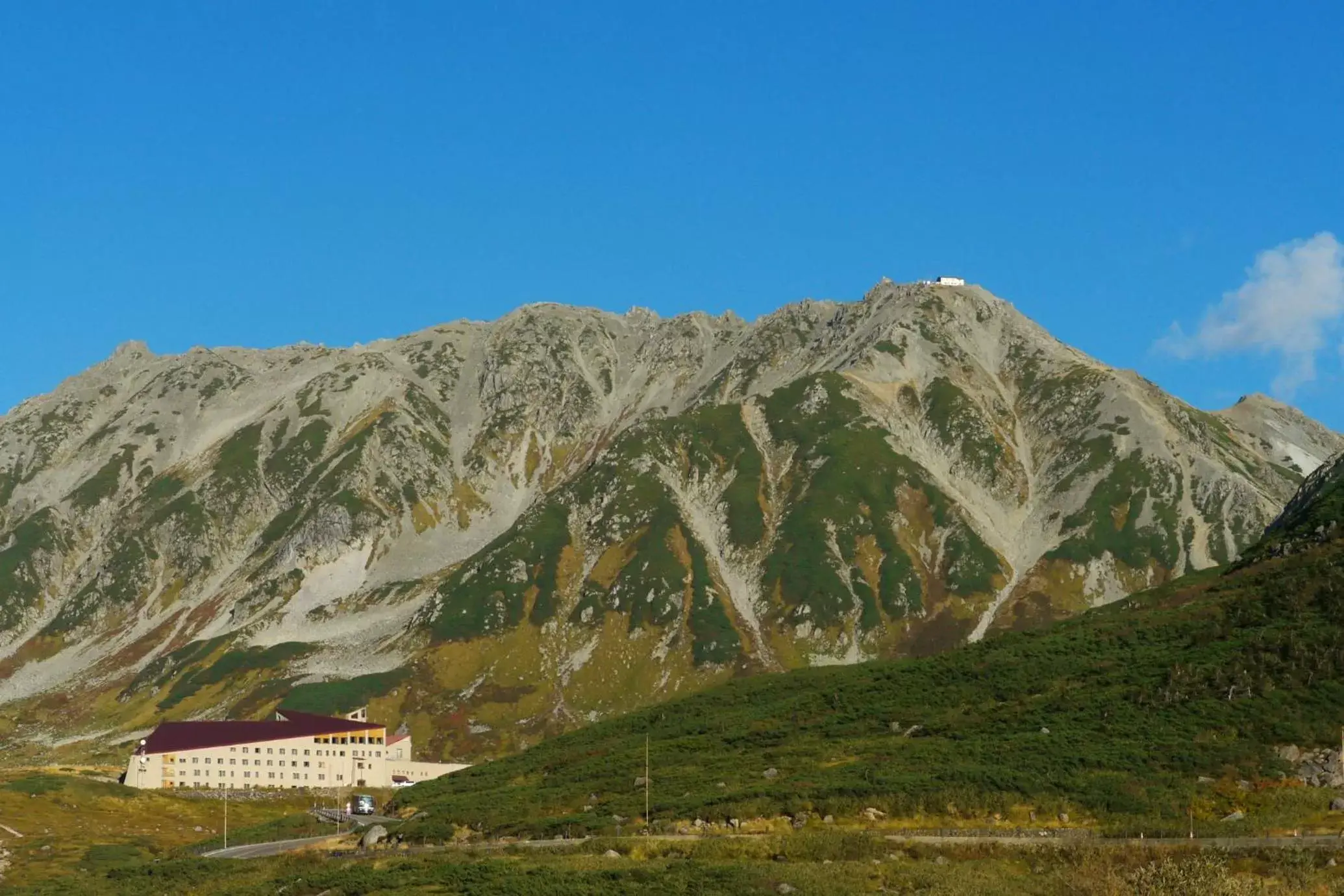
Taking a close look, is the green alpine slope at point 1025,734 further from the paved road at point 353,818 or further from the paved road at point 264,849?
the paved road at point 264,849

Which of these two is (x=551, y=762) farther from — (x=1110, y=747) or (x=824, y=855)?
(x=824, y=855)

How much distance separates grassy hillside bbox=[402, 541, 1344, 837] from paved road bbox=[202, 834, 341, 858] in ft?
37.9

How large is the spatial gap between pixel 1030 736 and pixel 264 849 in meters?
66.5

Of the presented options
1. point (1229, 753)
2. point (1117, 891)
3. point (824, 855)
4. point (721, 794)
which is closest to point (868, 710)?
point (721, 794)

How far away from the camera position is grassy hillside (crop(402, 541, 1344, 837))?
108m

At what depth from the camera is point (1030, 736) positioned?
409 feet

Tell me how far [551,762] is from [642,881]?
78.2 meters

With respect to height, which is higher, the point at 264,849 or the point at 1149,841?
the point at 264,849

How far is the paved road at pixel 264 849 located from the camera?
128 m

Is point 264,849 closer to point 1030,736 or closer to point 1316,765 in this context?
point 1030,736

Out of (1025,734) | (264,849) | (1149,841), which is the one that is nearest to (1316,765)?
(1149,841)

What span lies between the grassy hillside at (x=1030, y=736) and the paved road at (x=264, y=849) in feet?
37.9

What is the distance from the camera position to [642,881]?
8631 centimetres

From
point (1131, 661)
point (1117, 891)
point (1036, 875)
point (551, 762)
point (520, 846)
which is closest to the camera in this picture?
point (1117, 891)
